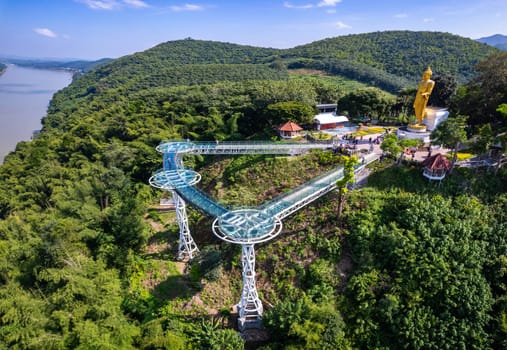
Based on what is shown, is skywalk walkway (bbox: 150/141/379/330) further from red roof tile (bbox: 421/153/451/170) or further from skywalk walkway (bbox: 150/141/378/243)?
red roof tile (bbox: 421/153/451/170)

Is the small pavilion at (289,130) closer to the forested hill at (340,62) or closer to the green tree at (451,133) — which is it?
the green tree at (451,133)

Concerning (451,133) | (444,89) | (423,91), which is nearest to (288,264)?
(451,133)

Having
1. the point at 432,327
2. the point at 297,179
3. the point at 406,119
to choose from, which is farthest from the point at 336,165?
the point at 406,119

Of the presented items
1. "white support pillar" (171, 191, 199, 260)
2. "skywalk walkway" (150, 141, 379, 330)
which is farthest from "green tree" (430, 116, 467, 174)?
"white support pillar" (171, 191, 199, 260)

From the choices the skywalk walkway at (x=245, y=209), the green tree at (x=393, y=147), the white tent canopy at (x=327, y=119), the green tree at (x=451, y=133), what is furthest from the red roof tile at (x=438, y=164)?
the white tent canopy at (x=327, y=119)

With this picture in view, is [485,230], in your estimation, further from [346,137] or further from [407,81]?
[407,81]

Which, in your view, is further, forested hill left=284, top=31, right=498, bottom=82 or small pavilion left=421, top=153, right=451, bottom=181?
forested hill left=284, top=31, right=498, bottom=82
